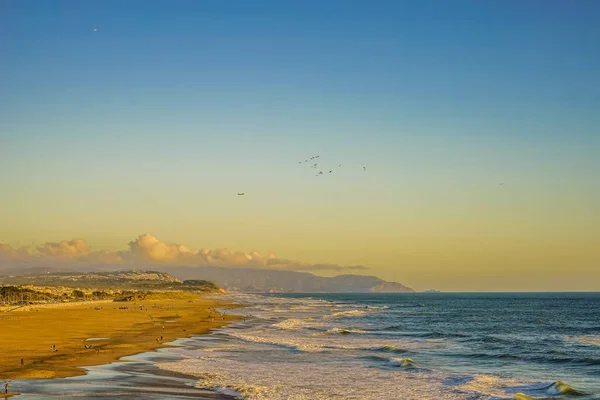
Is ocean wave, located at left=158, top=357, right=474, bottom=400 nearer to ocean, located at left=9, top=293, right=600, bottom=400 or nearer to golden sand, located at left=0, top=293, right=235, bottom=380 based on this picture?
ocean, located at left=9, top=293, right=600, bottom=400

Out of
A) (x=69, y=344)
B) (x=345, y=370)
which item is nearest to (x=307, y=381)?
(x=345, y=370)

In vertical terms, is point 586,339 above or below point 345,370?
below

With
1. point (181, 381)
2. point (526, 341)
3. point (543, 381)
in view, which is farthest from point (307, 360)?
point (526, 341)

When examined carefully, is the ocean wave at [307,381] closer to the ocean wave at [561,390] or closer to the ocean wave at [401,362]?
the ocean wave at [401,362]

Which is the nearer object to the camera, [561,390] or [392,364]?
[561,390]

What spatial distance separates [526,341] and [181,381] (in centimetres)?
4296

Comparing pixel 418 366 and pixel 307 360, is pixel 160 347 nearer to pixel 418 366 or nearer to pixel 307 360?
pixel 307 360

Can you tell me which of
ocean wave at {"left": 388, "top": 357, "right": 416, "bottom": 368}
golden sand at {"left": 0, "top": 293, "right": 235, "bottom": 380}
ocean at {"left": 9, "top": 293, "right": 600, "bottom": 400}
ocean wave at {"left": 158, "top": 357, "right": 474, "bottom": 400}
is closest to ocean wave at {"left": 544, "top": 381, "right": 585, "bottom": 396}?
ocean at {"left": 9, "top": 293, "right": 600, "bottom": 400}

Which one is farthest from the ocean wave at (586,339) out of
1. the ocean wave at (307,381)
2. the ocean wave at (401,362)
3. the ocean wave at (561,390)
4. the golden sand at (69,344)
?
the golden sand at (69,344)

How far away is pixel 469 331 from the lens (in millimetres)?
75875

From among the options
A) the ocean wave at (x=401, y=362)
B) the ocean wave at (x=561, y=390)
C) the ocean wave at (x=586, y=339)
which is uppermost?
the ocean wave at (x=561, y=390)

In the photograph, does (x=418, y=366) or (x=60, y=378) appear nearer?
(x=60, y=378)

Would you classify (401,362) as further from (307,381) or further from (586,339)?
(586,339)

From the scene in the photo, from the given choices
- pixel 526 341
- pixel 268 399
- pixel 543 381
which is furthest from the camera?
pixel 526 341
